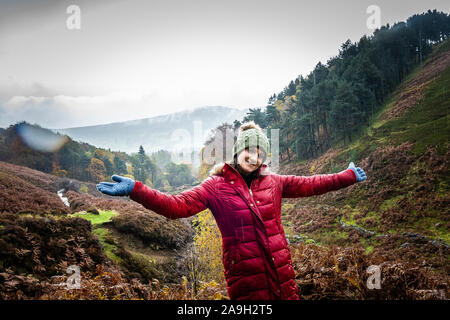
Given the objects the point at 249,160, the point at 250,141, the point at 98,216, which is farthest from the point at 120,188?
the point at 98,216

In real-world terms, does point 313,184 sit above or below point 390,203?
above

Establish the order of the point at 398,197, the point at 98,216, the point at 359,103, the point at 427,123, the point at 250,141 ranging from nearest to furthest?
the point at 250,141 → the point at 98,216 → the point at 398,197 → the point at 427,123 → the point at 359,103

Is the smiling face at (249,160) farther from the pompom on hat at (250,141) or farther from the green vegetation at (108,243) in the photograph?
the green vegetation at (108,243)

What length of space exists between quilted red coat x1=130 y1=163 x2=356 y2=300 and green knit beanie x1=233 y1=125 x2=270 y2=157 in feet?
1.37

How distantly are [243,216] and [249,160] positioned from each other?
727mm

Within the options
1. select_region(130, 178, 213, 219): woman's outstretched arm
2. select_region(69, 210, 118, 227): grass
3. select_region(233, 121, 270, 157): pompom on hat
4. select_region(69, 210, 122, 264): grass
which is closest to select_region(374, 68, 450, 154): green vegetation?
select_region(233, 121, 270, 157): pompom on hat

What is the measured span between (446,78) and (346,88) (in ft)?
41.4

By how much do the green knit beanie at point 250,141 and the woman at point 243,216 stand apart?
0.20 meters

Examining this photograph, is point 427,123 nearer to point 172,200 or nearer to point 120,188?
point 172,200

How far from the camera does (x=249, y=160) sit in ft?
8.63

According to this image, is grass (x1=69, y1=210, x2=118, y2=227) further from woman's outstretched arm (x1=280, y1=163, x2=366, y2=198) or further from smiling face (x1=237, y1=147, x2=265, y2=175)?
woman's outstretched arm (x1=280, y1=163, x2=366, y2=198)

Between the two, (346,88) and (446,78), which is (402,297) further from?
(446,78)

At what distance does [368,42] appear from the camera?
43250 millimetres
